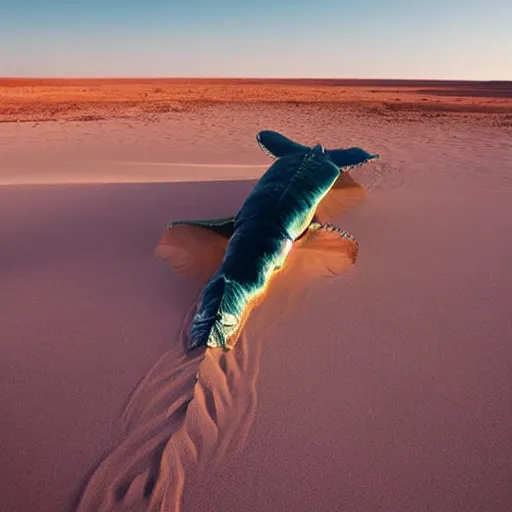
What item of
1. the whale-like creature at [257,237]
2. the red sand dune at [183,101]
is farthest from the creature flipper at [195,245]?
the red sand dune at [183,101]

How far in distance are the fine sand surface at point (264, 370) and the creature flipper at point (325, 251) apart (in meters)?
0.03

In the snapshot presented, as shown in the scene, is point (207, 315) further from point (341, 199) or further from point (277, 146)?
point (277, 146)

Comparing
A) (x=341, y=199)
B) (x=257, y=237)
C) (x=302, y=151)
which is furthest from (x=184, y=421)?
(x=302, y=151)

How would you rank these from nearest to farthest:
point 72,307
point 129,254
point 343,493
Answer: point 343,493 < point 72,307 < point 129,254

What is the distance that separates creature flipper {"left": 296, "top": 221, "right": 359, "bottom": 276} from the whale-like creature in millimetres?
25

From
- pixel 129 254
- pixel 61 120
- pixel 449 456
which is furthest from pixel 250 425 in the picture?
pixel 61 120

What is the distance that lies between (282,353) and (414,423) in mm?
802

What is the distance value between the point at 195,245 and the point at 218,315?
1.45 meters

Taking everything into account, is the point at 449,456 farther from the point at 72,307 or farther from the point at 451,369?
the point at 72,307

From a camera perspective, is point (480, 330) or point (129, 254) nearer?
point (480, 330)

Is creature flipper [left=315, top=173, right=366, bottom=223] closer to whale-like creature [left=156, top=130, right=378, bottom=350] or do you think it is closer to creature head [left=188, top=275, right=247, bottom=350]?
whale-like creature [left=156, top=130, right=378, bottom=350]

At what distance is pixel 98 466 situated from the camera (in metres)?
1.87

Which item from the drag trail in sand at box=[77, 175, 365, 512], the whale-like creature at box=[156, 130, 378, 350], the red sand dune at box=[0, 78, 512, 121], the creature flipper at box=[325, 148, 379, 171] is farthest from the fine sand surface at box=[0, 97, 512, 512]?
the red sand dune at box=[0, 78, 512, 121]

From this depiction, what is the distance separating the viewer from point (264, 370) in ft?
8.05
